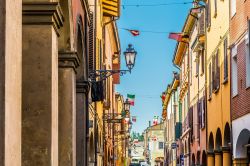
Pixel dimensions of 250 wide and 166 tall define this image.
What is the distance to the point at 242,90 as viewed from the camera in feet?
78.3

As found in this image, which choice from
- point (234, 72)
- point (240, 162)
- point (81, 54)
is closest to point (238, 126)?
point (240, 162)

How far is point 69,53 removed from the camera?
13148mm

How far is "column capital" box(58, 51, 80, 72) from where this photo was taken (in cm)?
1312

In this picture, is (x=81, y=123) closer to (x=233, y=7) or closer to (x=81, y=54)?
(x=81, y=54)

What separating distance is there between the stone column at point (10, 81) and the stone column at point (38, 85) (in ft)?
6.64

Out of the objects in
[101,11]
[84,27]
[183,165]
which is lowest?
[183,165]

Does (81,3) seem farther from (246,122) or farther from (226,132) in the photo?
(226,132)

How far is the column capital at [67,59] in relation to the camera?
1312 cm

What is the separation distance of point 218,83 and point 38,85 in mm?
21342

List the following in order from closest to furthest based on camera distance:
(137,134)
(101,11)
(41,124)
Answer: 1. (41,124)
2. (101,11)
3. (137,134)

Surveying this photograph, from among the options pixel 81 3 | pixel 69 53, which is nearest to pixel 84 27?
pixel 81 3

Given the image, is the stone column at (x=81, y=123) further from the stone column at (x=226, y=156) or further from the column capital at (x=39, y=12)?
the stone column at (x=226, y=156)

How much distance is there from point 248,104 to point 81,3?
708 cm

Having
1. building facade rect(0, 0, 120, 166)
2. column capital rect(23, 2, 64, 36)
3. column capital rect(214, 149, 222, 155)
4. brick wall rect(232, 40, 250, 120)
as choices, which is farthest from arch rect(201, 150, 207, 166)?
column capital rect(23, 2, 64, 36)
